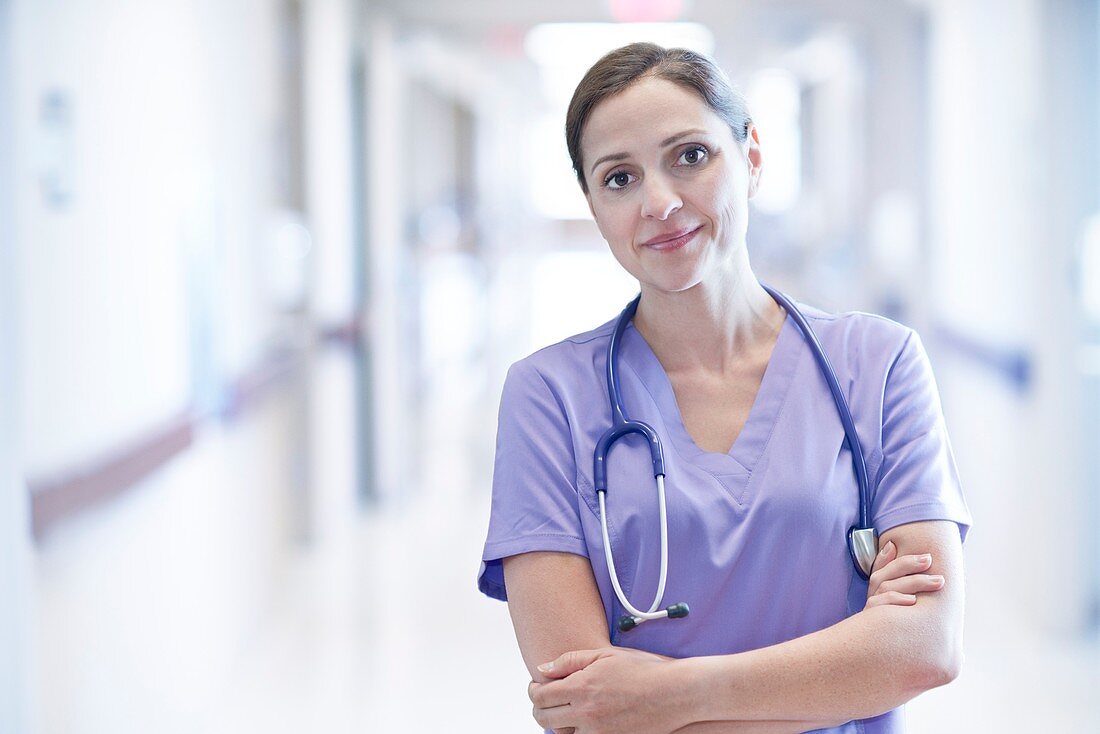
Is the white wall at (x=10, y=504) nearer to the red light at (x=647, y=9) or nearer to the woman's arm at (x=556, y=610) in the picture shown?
the woman's arm at (x=556, y=610)

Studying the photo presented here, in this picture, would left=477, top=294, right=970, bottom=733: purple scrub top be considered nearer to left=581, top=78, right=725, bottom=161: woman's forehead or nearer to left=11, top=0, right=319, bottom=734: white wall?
left=581, top=78, right=725, bottom=161: woman's forehead

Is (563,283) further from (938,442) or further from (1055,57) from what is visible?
(938,442)

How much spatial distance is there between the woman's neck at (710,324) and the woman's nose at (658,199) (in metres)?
0.10

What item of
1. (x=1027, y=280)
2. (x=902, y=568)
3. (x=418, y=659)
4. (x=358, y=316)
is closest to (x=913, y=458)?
(x=902, y=568)

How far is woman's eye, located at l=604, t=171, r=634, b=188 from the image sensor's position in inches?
42.3

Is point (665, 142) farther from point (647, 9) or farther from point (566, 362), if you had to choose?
point (647, 9)

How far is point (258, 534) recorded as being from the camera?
10.1 feet

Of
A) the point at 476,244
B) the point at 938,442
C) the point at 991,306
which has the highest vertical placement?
the point at 476,244

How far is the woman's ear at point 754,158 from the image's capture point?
44.9 inches

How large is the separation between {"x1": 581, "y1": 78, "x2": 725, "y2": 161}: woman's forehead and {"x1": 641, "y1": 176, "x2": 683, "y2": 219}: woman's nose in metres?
0.04

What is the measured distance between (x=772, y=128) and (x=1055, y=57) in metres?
1.90

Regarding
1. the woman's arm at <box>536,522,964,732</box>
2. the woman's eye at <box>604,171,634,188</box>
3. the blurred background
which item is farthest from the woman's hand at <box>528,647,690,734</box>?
the blurred background

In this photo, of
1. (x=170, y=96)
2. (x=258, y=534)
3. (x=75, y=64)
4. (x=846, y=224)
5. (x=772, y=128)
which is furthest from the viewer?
Result: (x=772, y=128)

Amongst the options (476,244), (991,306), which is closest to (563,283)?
(476,244)
